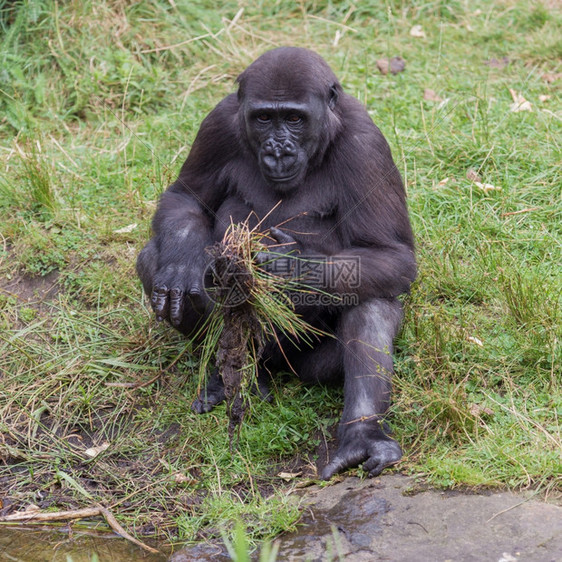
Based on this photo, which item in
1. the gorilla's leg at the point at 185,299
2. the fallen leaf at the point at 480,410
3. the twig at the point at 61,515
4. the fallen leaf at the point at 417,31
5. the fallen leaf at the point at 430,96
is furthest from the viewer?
the fallen leaf at the point at 417,31

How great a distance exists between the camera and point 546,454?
399 centimetres

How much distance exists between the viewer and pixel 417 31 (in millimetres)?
8047

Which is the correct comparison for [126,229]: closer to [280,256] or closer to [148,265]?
[148,265]

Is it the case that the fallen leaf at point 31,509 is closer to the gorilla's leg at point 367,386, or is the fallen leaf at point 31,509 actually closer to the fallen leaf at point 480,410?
the gorilla's leg at point 367,386

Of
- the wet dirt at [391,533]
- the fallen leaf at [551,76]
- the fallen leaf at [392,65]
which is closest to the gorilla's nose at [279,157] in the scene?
the wet dirt at [391,533]

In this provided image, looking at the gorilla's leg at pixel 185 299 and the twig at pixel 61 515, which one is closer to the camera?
the twig at pixel 61 515

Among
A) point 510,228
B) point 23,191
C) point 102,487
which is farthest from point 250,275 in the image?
point 23,191

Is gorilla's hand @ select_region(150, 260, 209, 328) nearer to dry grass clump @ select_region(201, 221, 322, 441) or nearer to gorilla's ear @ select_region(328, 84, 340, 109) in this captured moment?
dry grass clump @ select_region(201, 221, 322, 441)

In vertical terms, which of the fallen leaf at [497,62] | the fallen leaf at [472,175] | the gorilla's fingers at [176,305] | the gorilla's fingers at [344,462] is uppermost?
the fallen leaf at [497,62]

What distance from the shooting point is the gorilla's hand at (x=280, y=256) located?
4.18m

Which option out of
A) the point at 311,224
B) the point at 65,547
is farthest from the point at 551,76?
the point at 65,547

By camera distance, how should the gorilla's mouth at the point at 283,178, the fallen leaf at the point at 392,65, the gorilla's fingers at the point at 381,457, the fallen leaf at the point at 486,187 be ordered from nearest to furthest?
the gorilla's fingers at the point at 381,457
the gorilla's mouth at the point at 283,178
the fallen leaf at the point at 486,187
the fallen leaf at the point at 392,65

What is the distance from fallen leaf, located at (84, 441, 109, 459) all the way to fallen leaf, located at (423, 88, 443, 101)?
161 inches

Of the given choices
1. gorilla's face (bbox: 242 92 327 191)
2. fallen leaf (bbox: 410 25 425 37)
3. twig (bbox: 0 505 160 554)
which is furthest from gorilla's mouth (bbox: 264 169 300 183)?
fallen leaf (bbox: 410 25 425 37)
